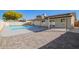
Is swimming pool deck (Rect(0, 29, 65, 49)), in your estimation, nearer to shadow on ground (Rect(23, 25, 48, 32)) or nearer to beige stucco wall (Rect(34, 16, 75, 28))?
shadow on ground (Rect(23, 25, 48, 32))

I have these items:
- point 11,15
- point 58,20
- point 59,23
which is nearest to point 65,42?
point 59,23

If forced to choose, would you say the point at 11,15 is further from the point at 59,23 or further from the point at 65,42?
the point at 65,42

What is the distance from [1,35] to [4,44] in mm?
568

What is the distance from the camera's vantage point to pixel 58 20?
807 cm

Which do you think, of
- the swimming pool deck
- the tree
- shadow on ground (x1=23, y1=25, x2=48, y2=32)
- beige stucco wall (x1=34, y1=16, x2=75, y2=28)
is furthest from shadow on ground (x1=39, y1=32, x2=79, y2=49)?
the tree

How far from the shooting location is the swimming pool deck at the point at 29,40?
730 cm

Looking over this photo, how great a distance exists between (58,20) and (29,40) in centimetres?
197

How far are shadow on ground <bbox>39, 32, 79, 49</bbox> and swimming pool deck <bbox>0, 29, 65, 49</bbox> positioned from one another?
0.66ft

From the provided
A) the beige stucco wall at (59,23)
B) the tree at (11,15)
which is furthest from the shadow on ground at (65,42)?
the tree at (11,15)

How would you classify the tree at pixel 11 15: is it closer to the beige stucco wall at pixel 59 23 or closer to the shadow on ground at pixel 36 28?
the shadow on ground at pixel 36 28
